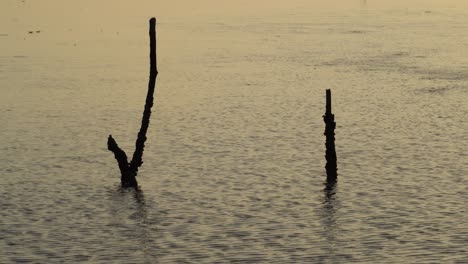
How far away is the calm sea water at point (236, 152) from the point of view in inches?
1194

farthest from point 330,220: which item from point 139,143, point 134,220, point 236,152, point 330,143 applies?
point 236,152

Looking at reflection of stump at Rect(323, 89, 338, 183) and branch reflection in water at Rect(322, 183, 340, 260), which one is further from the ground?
reflection of stump at Rect(323, 89, 338, 183)

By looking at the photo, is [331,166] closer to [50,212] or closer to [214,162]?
[214,162]

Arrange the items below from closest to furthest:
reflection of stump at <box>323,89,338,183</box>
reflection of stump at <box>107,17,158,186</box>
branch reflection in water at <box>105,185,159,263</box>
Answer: branch reflection in water at <box>105,185,159,263</box> → reflection of stump at <box>107,17,158,186</box> → reflection of stump at <box>323,89,338,183</box>

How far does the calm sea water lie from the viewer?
30.3 metres

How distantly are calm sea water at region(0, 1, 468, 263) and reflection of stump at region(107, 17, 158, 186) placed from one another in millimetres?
695

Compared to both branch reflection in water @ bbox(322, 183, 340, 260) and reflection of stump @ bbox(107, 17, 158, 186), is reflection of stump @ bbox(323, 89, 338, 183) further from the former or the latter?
reflection of stump @ bbox(107, 17, 158, 186)

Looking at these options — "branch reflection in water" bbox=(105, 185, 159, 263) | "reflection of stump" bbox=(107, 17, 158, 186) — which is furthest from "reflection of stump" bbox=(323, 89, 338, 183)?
"branch reflection in water" bbox=(105, 185, 159, 263)

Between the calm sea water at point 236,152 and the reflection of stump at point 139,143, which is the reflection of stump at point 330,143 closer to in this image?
the calm sea water at point 236,152

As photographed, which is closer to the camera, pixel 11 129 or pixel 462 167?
pixel 462 167

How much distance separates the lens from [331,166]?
3778 centimetres

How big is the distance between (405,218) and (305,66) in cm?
4171

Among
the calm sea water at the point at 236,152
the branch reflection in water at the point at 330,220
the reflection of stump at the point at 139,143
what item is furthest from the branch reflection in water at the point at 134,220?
the branch reflection in water at the point at 330,220

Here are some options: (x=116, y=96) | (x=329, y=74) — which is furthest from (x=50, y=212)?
(x=329, y=74)
